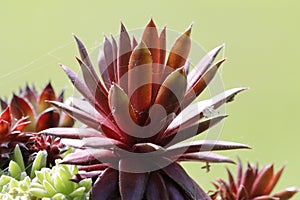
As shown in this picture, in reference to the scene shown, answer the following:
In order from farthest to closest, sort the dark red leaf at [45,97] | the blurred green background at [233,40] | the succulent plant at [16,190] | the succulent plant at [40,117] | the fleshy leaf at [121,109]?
the blurred green background at [233,40] → the dark red leaf at [45,97] → the succulent plant at [40,117] → the succulent plant at [16,190] → the fleshy leaf at [121,109]

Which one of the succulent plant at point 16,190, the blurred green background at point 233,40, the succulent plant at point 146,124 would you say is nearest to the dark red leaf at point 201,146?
the succulent plant at point 146,124

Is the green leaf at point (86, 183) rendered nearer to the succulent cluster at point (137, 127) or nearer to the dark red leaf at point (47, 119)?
the succulent cluster at point (137, 127)

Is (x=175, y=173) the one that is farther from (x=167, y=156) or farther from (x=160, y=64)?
(x=160, y=64)

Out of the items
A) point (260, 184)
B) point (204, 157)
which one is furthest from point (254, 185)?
point (204, 157)

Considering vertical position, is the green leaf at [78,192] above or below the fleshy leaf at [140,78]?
below

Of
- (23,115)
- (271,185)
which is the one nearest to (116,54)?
(23,115)

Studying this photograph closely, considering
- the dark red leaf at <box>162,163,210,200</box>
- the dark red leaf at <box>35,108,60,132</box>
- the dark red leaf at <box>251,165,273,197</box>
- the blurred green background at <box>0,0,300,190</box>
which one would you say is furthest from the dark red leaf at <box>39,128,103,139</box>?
the blurred green background at <box>0,0,300,190</box>
